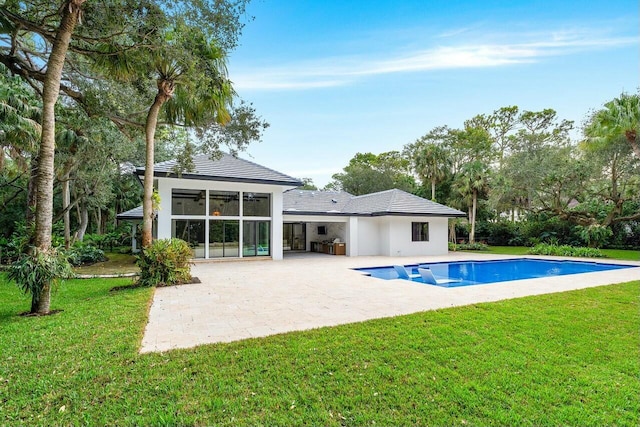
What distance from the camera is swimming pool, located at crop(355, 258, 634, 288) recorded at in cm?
1316

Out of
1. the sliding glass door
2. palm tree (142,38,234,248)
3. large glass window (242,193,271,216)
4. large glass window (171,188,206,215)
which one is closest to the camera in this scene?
palm tree (142,38,234,248)

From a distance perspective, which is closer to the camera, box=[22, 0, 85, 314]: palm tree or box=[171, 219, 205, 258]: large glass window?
box=[22, 0, 85, 314]: palm tree

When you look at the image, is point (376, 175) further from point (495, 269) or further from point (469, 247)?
point (495, 269)

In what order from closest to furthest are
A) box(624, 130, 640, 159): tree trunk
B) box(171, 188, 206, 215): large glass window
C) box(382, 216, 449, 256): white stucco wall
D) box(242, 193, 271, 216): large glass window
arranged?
box(171, 188, 206, 215): large glass window, box(624, 130, 640, 159): tree trunk, box(242, 193, 271, 216): large glass window, box(382, 216, 449, 256): white stucco wall

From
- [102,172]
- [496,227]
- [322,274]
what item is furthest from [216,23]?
[496,227]

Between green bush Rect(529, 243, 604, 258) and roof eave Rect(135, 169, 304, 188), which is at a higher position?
roof eave Rect(135, 169, 304, 188)

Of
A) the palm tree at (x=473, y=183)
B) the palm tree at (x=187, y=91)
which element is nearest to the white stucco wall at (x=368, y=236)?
the palm tree at (x=473, y=183)

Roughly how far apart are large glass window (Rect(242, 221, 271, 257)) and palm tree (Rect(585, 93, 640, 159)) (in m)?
18.3

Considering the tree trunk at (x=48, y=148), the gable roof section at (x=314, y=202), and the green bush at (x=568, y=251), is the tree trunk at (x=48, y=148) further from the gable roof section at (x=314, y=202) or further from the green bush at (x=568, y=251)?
the green bush at (x=568, y=251)

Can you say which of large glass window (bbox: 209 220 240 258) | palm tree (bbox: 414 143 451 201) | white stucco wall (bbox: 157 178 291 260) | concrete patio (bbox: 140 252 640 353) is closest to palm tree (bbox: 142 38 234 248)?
concrete patio (bbox: 140 252 640 353)

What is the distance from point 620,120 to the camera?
16.0 m

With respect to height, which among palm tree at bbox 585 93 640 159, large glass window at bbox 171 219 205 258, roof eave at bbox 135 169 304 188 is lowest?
large glass window at bbox 171 219 205 258

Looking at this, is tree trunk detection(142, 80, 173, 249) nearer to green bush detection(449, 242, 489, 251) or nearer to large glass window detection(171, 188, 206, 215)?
large glass window detection(171, 188, 206, 215)

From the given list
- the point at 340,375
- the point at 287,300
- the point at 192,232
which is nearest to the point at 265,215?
the point at 192,232
